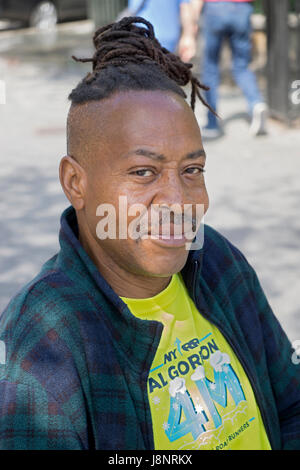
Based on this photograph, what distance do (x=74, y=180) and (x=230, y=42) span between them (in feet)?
21.1

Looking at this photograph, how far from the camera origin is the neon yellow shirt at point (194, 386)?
5.53 ft

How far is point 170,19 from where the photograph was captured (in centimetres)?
691

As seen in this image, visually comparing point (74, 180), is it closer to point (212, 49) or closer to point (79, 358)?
point (79, 358)

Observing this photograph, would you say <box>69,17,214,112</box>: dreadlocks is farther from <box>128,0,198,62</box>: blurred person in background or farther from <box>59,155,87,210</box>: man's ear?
<box>128,0,198,62</box>: blurred person in background

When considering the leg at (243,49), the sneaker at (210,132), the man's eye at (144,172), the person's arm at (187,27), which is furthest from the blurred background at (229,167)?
the person's arm at (187,27)

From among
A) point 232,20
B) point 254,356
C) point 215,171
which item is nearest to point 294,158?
point 215,171

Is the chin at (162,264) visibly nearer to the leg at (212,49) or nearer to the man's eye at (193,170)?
the man's eye at (193,170)

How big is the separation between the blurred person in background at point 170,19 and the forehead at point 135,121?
206 inches

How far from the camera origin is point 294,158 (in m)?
7.14

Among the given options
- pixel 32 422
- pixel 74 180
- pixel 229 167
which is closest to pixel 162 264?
pixel 74 180

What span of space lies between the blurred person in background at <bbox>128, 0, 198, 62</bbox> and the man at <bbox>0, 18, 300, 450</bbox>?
505 cm
